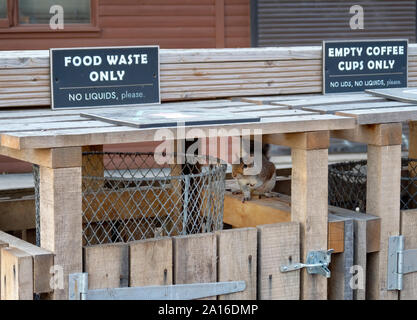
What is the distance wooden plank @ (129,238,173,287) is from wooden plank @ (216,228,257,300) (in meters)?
0.23

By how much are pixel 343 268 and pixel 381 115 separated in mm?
673

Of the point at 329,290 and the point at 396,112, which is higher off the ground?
the point at 396,112

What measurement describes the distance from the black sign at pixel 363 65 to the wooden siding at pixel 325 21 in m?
4.27

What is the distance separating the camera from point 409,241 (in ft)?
12.4

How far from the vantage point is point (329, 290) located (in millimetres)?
3781

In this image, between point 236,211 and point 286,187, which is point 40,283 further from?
point 286,187

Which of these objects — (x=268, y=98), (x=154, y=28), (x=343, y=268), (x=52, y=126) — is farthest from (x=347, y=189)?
(x=154, y=28)

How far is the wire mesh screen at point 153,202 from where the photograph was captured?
142 inches

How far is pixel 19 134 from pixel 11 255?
44 cm

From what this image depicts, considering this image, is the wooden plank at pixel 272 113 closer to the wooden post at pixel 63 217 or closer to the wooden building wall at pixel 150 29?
the wooden post at pixel 63 217

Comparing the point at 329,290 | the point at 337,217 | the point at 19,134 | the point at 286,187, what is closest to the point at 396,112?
the point at 337,217

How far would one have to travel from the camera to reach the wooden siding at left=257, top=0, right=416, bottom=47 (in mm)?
8633

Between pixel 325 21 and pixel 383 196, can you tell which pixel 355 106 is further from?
pixel 325 21

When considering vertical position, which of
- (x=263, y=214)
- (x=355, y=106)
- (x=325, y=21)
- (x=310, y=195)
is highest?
(x=325, y=21)
